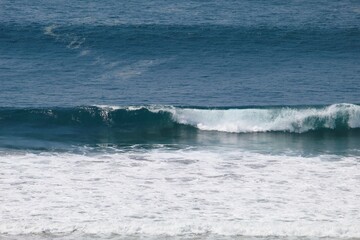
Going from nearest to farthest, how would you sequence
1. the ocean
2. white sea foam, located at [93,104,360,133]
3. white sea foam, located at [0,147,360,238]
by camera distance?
white sea foam, located at [0,147,360,238], the ocean, white sea foam, located at [93,104,360,133]

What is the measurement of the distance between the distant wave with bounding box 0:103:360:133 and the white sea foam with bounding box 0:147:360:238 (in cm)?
197

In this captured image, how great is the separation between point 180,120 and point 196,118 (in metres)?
0.42

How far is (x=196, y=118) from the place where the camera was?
80.7ft

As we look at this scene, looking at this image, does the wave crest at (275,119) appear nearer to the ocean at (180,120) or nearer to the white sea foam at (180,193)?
the ocean at (180,120)

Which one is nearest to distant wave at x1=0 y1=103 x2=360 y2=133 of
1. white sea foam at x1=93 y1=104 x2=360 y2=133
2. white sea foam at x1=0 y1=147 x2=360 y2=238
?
white sea foam at x1=93 y1=104 x2=360 y2=133

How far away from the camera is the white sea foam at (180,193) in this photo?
1741 cm

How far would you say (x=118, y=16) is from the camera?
32.5m

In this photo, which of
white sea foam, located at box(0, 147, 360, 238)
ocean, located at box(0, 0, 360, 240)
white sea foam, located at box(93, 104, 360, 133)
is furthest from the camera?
white sea foam, located at box(93, 104, 360, 133)

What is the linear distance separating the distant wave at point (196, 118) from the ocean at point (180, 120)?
1.2 inches

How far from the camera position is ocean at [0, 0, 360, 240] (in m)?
18.0

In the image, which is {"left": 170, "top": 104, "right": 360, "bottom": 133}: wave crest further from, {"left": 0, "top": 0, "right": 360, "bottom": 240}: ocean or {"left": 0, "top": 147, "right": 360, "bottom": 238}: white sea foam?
{"left": 0, "top": 147, "right": 360, "bottom": 238}: white sea foam

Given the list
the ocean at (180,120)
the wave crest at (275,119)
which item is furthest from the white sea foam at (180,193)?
the wave crest at (275,119)

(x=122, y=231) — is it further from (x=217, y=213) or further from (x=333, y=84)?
(x=333, y=84)

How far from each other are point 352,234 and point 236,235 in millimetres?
2068
